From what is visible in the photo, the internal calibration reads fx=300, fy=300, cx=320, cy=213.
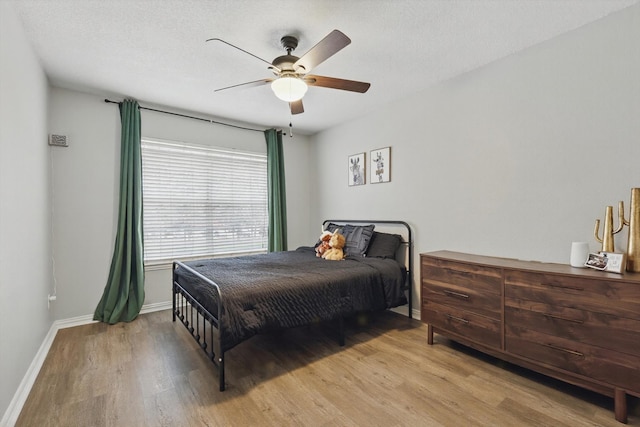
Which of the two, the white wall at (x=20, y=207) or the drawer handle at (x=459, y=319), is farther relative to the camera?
the drawer handle at (x=459, y=319)

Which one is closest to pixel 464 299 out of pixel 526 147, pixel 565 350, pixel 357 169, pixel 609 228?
pixel 565 350

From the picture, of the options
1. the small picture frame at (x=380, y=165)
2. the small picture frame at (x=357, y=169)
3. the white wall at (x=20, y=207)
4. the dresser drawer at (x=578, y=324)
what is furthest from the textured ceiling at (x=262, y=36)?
the dresser drawer at (x=578, y=324)

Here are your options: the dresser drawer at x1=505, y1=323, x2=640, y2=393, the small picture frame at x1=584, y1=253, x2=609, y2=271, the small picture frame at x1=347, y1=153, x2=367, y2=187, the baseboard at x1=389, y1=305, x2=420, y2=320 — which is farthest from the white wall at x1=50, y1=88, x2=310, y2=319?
the small picture frame at x1=584, y1=253, x2=609, y2=271

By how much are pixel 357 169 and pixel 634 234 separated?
110 inches

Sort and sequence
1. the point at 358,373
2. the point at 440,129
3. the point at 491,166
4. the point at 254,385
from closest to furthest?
the point at 254,385 → the point at 358,373 → the point at 491,166 → the point at 440,129

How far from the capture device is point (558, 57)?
7.52 feet

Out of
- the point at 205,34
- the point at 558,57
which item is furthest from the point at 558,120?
the point at 205,34

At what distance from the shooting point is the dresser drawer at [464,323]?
2244 millimetres

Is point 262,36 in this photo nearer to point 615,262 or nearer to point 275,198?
point 275,198

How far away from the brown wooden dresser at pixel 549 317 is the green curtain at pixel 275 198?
2547mm

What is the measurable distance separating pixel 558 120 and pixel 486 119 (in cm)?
56

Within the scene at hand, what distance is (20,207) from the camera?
80.6 inches

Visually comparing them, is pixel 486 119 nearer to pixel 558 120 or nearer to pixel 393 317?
pixel 558 120

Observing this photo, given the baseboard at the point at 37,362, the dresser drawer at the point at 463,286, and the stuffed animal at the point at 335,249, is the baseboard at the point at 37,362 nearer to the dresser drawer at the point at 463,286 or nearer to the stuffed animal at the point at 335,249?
the stuffed animal at the point at 335,249
